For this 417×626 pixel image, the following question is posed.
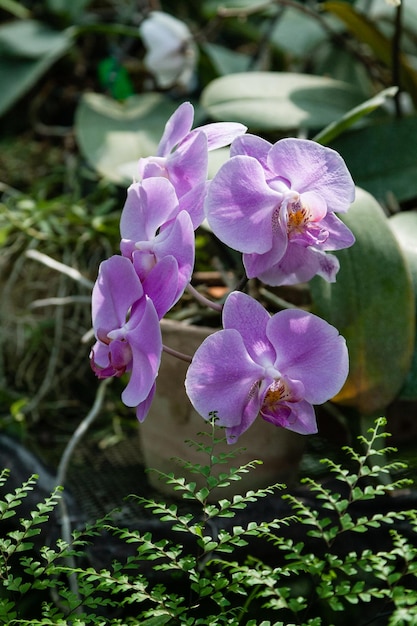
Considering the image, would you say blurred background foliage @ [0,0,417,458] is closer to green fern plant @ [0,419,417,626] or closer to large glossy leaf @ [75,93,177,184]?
large glossy leaf @ [75,93,177,184]

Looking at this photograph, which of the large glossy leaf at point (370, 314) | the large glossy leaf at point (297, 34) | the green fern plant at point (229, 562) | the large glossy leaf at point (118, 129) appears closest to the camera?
the green fern plant at point (229, 562)

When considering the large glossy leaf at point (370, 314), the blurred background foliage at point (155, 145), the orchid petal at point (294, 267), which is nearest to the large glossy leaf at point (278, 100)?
the blurred background foliage at point (155, 145)

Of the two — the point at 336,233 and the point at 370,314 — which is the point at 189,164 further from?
the point at 370,314

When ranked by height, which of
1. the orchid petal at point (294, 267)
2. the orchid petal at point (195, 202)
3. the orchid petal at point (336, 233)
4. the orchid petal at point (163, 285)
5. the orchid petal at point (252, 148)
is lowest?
the orchid petal at point (294, 267)

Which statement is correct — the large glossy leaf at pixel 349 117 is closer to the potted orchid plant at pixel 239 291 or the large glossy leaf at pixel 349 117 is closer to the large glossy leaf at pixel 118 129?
the potted orchid plant at pixel 239 291

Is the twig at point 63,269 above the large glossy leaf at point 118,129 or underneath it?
underneath

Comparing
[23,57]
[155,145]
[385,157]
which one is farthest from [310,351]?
[23,57]

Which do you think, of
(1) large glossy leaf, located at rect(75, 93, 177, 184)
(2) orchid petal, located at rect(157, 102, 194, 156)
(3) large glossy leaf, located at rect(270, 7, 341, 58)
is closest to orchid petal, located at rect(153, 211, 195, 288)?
(2) orchid petal, located at rect(157, 102, 194, 156)
